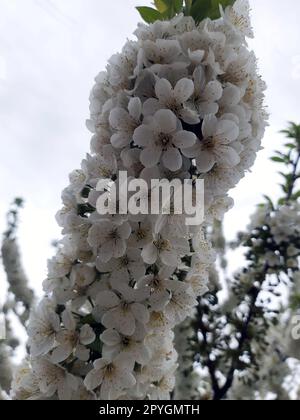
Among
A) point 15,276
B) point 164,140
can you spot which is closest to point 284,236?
point 164,140

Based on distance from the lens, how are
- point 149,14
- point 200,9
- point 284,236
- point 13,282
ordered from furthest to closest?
point 13,282 → point 284,236 → point 149,14 → point 200,9

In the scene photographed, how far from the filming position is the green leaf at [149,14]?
2.15m

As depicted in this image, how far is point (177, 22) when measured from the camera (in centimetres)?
190

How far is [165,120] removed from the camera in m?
1.68

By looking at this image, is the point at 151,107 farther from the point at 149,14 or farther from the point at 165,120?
the point at 149,14

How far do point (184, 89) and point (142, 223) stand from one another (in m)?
0.51

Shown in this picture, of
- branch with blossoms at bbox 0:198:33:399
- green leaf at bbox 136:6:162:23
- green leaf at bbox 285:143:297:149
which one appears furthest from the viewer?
branch with blossoms at bbox 0:198:33:399

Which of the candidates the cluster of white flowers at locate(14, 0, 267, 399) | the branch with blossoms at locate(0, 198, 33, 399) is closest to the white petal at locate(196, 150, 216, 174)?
the cluster of white flowers at locate(14, 0, 267, 399)

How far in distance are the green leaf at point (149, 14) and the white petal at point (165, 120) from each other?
0.71 m

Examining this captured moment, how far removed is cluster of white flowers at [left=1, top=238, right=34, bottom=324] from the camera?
7.50 metres

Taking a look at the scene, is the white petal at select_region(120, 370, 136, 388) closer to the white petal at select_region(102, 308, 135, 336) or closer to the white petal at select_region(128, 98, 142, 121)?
the white petal at select_region(102, 308, 135, 336)

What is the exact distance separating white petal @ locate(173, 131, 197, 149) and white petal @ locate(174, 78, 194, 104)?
14cm
